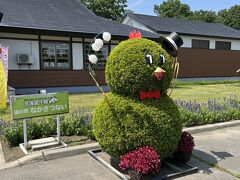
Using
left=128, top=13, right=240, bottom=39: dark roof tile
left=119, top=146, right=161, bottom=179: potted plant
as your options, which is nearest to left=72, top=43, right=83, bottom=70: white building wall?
left=128, top=13, right=240, bottom=39: dark roof tile

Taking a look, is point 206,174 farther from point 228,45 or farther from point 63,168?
point 228,45

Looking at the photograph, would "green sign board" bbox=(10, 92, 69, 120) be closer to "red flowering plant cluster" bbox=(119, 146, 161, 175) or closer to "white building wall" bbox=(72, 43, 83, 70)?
"red flowering plant cluster" bbox=(119, 146, 161, 175)

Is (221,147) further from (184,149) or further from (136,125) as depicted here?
(136,125)

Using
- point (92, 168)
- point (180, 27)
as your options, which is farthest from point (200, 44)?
point (92, 168)

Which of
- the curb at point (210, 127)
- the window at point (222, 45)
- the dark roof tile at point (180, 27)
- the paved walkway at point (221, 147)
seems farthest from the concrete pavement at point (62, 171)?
the window at point (222, 45)

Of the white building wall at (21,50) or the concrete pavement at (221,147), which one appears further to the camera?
the white building wall at (21,50)

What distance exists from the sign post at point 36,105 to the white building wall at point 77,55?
36.7 ft

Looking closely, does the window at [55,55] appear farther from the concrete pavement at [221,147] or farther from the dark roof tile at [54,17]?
the concrete pavement at [221,147]

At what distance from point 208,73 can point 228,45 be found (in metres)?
3.72

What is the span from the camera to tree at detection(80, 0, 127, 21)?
44.0 metres

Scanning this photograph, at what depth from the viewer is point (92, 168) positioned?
508cm

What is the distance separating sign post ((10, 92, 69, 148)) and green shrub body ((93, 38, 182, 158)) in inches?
60.8

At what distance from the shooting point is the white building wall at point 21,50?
15.0 meters

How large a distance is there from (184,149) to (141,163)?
1.13 meters
